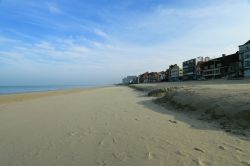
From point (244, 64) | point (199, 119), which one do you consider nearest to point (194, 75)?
point (244, 64)

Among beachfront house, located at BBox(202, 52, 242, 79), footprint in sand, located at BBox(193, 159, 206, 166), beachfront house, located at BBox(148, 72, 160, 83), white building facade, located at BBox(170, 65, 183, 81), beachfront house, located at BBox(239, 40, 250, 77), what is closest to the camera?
footprint in sand, located at BBox(193, 159, 206, 166)

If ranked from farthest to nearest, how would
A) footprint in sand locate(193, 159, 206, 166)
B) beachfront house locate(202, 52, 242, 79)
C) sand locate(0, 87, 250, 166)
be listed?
beachfront house locate(202, 52, 242, 79)
sand locate(0, 87, 250, 166)
footprint in sand locate(193, 159, 206, 166)

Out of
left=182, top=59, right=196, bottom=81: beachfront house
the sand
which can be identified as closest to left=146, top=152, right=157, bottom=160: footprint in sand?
the sand

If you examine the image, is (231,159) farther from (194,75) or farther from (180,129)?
(194,75)

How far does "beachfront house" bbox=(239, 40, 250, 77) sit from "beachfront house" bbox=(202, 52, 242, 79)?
3937 millimetres

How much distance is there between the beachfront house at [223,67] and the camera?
77900mm

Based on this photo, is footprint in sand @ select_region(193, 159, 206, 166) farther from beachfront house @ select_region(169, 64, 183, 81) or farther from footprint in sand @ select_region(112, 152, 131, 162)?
beachfront house @ select_region(169, 64, 183, 81)

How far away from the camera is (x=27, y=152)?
5.49 metres

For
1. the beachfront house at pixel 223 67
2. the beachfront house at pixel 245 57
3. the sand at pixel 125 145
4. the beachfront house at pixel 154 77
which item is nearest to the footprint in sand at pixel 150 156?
the sand at pixel 125 145

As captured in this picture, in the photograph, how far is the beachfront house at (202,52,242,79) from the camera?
77.9m

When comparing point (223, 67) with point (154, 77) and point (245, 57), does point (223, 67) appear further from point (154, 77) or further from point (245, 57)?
point (154, 77)

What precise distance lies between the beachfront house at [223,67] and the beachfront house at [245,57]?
3.94m

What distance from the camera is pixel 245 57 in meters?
66.9

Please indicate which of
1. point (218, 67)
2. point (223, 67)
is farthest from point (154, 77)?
point (223, 67)
